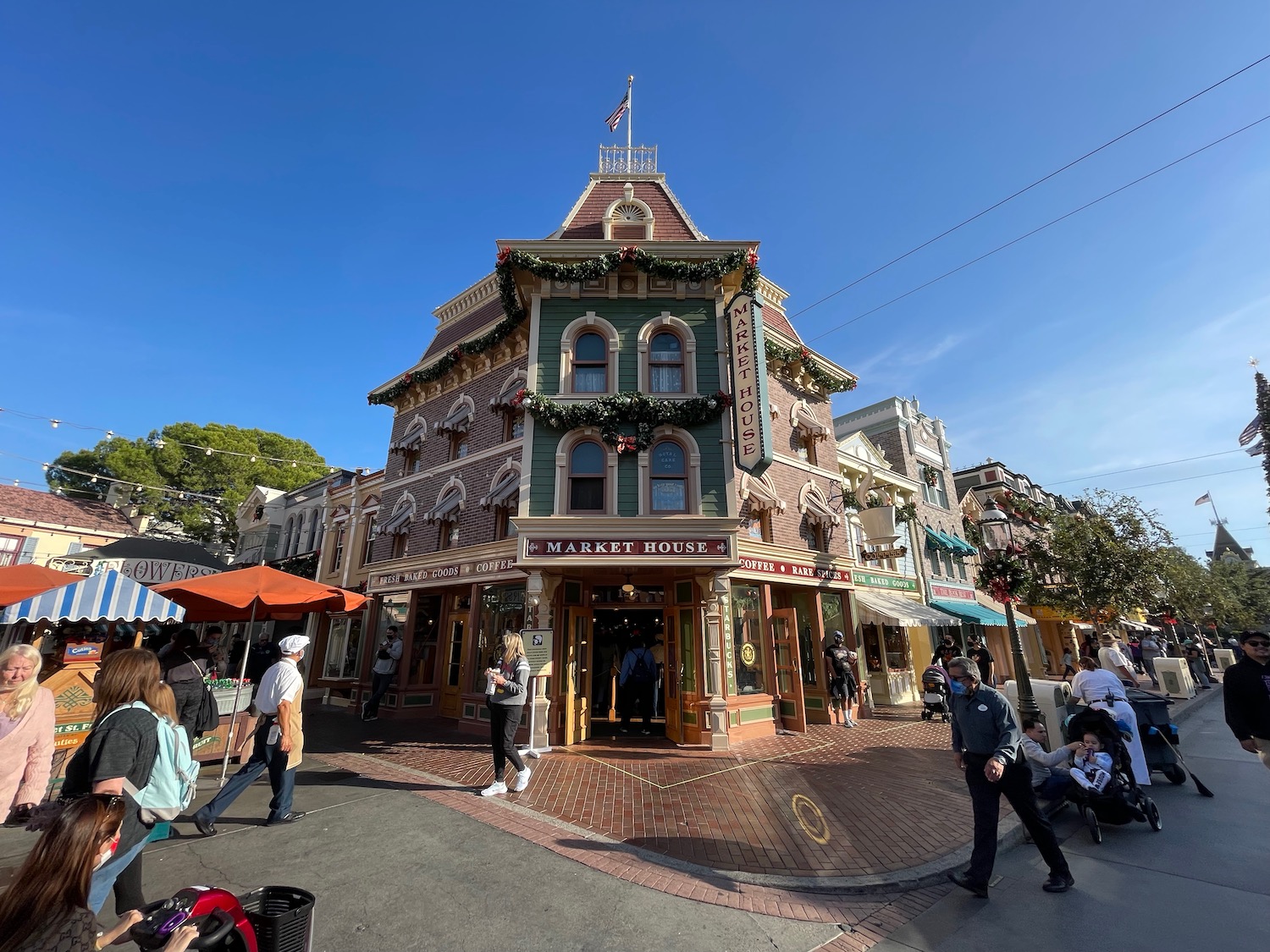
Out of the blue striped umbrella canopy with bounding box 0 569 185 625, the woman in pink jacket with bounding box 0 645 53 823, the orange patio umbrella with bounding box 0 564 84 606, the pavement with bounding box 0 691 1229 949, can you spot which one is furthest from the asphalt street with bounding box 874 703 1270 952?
the orange patio umbrella with bounding box 0 564 84 606

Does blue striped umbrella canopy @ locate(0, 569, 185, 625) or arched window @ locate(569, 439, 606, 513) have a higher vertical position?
arched window @ locate(569, 439, 606, 513)

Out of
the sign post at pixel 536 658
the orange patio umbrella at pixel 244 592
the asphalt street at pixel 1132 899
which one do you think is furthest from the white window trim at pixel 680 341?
the asphalt street at pixel 1132 899

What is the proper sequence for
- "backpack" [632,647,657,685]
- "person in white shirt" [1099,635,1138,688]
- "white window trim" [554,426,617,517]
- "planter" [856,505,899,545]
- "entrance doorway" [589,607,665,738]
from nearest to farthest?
"white window trim" [554,426,617,517] < "person in white shirt" [1099,635,1138,688] < "backpack" [632,647,657,685] < "entrance doorway" [589,607,665,738] < "planter" [856,505,899,545]

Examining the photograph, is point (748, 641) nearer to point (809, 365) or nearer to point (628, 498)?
point (628, 498)

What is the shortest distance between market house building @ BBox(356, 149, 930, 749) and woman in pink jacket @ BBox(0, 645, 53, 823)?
6474mm

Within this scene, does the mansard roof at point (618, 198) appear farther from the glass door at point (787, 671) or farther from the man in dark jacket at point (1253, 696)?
the man in dark jacket at point (1253, 696)

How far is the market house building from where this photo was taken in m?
10.4

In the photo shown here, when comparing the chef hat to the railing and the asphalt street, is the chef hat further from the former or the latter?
the railing

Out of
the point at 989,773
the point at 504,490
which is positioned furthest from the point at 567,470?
the point at 989,773

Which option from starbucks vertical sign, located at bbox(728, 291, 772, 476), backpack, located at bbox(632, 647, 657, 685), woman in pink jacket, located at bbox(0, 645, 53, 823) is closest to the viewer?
woman in pink jacket, located at bbox(0, 645, 53, 823)

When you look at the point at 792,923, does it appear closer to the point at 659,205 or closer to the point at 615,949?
the point at 615,949

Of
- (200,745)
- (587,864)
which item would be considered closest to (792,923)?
(587,864)

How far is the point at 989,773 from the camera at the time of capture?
4.43m

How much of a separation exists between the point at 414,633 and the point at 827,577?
1171 cm
